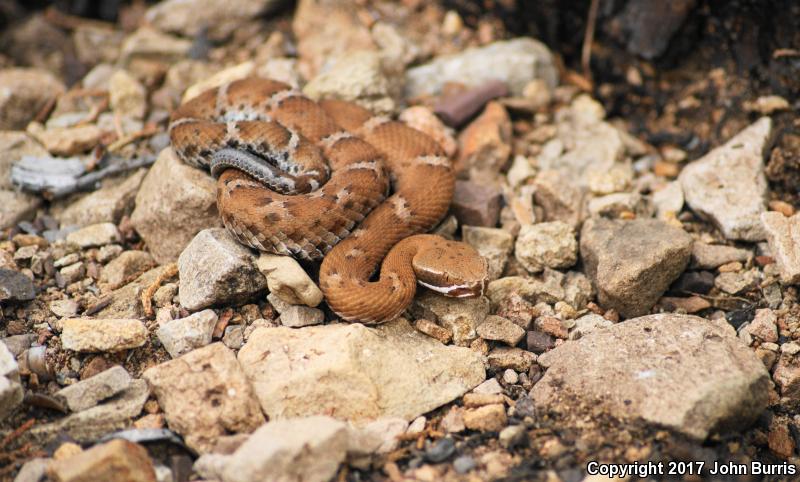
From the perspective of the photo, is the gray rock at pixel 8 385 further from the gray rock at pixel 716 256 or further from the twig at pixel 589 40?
the twig at pixel 589 40

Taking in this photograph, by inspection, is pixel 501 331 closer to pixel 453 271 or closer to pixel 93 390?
pixel 453 271

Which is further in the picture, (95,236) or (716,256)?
(95,236)

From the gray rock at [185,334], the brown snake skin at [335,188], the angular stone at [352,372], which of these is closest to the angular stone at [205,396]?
the angular stone at [352,372]

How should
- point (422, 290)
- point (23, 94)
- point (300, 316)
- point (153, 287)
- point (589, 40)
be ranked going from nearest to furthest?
point (300, 316), point (153, 287), point (422, 290), point (23, 94), point (589, 40)

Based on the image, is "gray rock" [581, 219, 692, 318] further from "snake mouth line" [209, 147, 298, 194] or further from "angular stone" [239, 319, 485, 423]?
"snake mouth line" [209, 147, 298, 194]

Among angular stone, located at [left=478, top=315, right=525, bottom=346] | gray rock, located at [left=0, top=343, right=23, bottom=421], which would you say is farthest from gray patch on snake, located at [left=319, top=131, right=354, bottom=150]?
gray rock, located at [left=0, top=343, right=23, bottom=421]

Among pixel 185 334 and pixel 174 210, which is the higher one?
pixel 174 210

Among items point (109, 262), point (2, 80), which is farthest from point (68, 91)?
point (109, 262)

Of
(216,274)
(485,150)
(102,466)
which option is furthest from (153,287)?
(485,150)
